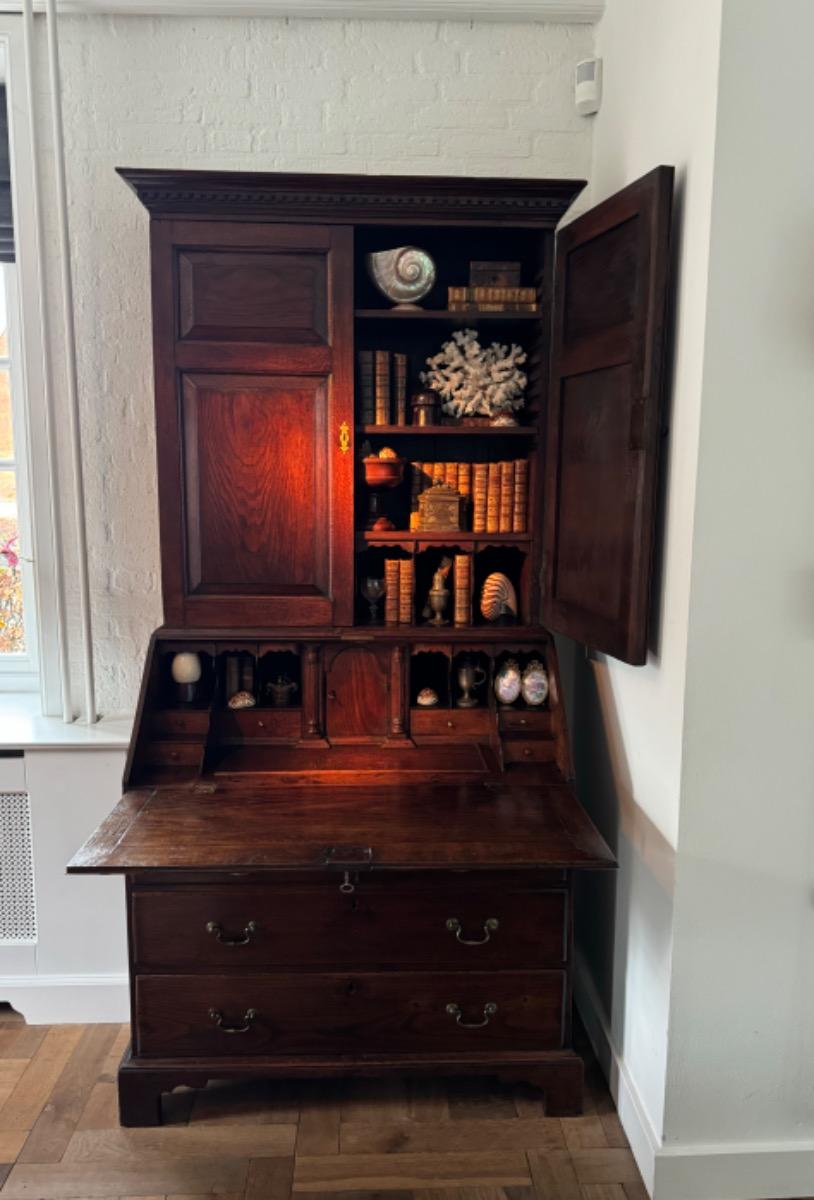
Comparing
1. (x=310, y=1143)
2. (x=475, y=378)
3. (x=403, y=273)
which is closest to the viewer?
(x=310, y=1143)

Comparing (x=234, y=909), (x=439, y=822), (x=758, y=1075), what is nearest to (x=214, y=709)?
(x=234, y=909)

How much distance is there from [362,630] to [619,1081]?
1180 mm

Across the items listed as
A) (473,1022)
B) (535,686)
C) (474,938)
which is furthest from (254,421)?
(473,1022)

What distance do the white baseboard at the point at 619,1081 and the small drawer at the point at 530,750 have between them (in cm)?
61

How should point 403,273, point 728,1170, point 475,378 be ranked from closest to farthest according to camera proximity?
point 728,1170
point 403,273
point 475,378

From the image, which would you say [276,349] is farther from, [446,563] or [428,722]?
[428,722]

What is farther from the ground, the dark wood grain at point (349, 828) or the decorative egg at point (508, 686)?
the decorative egg at point (508, 686)

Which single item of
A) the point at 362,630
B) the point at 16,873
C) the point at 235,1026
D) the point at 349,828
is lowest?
the point at 235,1026

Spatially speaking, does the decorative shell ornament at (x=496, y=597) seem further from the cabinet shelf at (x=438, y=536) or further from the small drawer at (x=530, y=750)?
the small drawer at (x=530, y=750)

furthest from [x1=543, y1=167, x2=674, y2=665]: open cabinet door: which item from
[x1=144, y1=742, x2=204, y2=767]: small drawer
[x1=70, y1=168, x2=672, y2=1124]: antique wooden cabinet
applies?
[x1=144, y1=742, x2=204, y2=767]: small drawer

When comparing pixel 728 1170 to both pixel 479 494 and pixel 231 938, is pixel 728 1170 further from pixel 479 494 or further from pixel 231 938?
pixel 479 494

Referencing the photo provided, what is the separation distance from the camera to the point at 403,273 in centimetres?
204

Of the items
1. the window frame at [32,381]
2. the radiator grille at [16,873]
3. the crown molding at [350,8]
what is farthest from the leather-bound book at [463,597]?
the crown molding at [350,8]

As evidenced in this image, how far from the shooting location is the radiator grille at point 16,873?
2.21m
